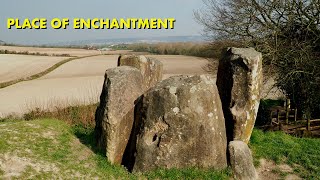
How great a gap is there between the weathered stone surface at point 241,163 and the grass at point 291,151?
1.14 metres

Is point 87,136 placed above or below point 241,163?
above

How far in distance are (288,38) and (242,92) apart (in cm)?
1244

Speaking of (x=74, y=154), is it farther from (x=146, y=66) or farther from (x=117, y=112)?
(x=146, y=66)

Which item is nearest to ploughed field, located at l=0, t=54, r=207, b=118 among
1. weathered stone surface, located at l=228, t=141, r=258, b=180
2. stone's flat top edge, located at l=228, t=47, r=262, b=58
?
stone's flat top edge, located at l=228, t=47, r=262, b=58

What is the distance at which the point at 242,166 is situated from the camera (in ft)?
36.5

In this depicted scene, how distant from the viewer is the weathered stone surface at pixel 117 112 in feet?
35.3

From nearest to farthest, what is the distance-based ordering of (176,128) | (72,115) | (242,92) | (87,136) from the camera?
(176,128) → (242,92) → (87,136) → (72,115)

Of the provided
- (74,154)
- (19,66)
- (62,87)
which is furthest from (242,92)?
(19,66)

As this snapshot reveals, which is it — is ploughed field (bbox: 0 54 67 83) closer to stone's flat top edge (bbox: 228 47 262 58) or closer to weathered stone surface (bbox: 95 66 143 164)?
weathered stone surface (bbox: 95 66 143 164)

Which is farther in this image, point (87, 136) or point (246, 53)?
point (87, 136)

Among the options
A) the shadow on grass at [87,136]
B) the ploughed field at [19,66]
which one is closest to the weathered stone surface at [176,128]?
the shadow on grass at [87,136]

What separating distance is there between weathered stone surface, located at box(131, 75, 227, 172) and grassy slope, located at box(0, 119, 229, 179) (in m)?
0.33

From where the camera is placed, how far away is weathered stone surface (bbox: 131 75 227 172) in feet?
34.6

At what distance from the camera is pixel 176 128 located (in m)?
10.6
